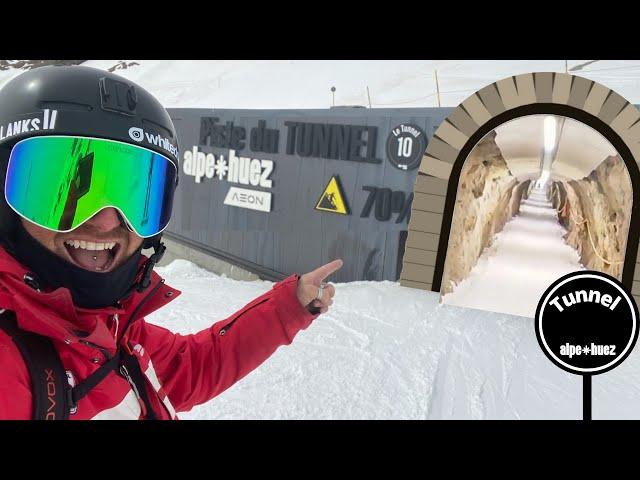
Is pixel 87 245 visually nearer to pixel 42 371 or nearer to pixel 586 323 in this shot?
pixel 42 371

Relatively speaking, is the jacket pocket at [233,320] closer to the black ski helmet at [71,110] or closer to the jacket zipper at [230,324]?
the jacket zipper at [230,324]

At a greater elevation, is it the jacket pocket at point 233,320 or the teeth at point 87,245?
the teeth at point 87,245

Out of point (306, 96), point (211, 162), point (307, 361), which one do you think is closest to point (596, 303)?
point (307, 361)

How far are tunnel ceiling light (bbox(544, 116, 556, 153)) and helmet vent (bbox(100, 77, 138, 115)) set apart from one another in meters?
5.29

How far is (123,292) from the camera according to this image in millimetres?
1674

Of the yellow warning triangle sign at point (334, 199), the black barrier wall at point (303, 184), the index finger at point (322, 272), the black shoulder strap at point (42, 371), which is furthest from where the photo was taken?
the yellow warning triangle sign at point (334, 199)

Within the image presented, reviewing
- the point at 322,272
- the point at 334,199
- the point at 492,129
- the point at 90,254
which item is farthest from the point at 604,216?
the point at 90,254

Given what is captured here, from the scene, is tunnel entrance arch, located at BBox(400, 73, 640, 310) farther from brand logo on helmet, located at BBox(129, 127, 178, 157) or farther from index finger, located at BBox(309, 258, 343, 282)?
brand logo on helmet, located at BBox(129, 127, 178, 157)

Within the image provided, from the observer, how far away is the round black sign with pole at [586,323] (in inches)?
54.5

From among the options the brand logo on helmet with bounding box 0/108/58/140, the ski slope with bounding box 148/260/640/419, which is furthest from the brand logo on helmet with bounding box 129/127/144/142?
the ski slope with bounding box 148/260/640/419

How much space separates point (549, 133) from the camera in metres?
6.61

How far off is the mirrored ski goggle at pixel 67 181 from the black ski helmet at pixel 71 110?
0.12 feet

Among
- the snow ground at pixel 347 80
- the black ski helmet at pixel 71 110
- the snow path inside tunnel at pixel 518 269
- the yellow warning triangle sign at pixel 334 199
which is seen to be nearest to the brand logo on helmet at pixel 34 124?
the black ski helmet at pixel 71 110

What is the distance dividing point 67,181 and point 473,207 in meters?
6.88
